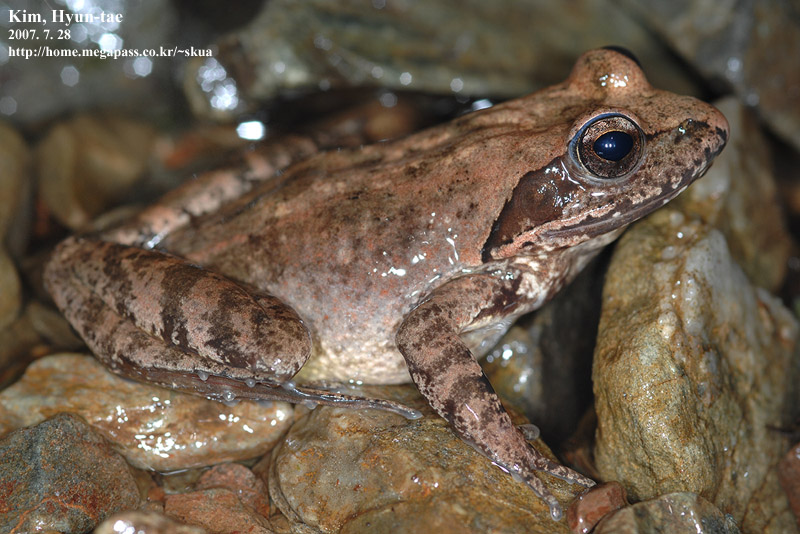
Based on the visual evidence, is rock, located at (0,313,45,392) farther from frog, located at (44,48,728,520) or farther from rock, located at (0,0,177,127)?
rock, located at (0,0,177,127)

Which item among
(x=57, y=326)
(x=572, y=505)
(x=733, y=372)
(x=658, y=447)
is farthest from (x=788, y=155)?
(x=57, y=326)

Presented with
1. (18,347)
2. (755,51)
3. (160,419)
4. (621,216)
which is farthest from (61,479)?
(755,51)

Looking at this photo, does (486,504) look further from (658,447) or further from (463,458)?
(658,447)

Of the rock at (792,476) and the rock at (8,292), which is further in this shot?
the rock at (8,292)

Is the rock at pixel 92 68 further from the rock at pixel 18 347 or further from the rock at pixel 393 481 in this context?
the rock at pixel 393 481

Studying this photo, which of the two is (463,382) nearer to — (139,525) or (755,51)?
(139,525)

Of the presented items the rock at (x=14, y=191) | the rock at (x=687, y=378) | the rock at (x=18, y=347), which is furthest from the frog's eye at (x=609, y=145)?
the rock at (x=14, y=191)
